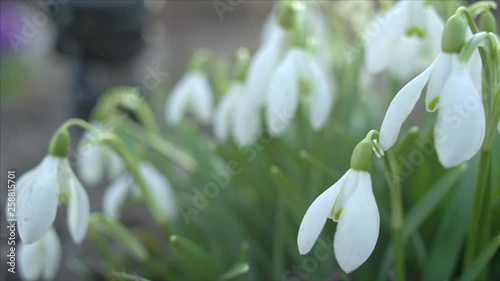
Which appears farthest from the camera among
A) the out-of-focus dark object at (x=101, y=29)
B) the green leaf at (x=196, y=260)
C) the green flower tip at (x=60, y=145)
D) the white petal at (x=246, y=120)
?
the out-of-focus dark object at (x=101, y=29)

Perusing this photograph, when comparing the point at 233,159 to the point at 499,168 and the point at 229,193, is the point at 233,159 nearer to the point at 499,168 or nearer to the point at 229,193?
the point at 229,193

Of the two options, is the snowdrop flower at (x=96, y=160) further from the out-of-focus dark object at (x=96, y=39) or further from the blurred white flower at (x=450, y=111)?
the blurred white flower at (x=450, y=111)

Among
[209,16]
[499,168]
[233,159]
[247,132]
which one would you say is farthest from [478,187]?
[209,16]

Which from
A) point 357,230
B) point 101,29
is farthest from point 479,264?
point 101,29

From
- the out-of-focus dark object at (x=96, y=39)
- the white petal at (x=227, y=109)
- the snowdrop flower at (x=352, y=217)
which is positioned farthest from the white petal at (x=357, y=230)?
the out-of-focus dark object at (x=96, y=39)

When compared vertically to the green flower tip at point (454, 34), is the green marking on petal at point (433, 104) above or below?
below

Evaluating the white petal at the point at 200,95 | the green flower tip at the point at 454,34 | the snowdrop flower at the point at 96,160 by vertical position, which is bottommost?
the green flower tip at the point at 454,34
